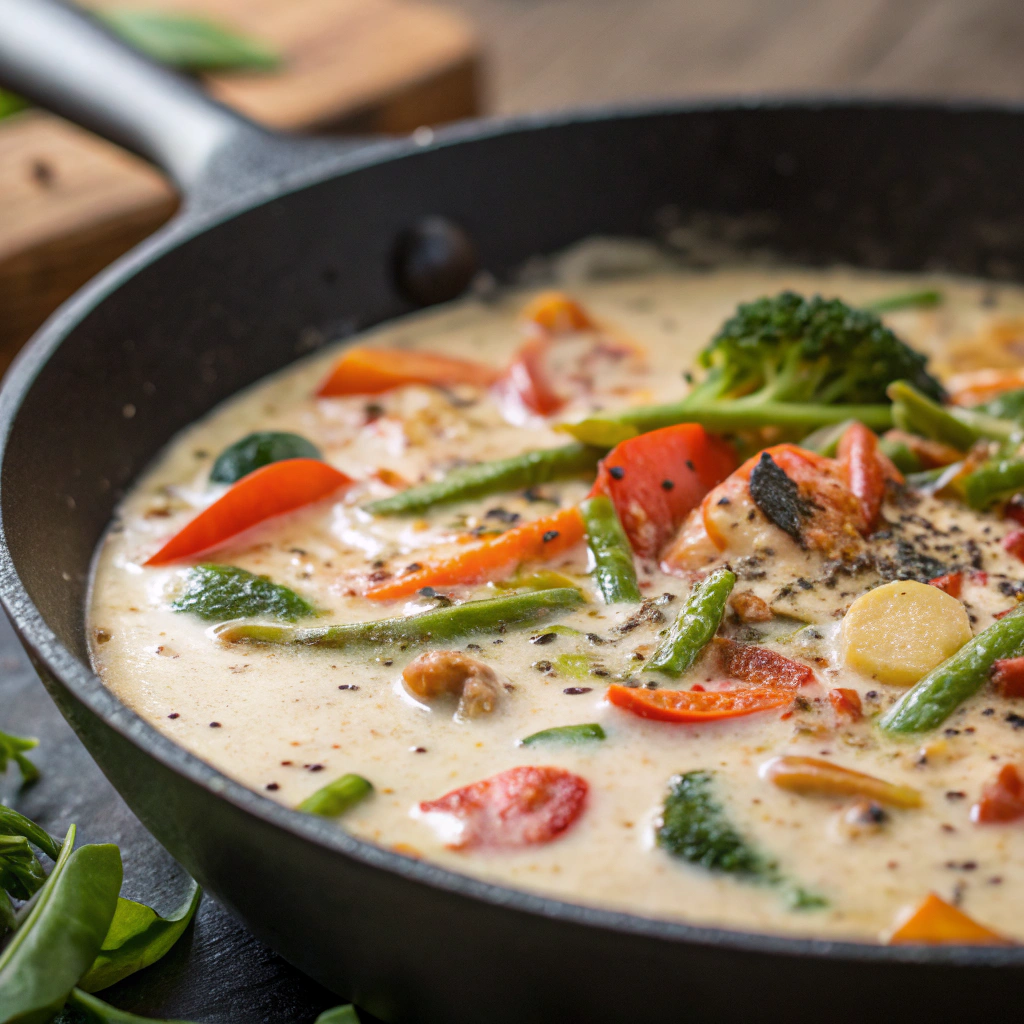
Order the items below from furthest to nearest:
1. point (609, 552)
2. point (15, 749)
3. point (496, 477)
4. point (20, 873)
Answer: point (496, 477), point (609, 552), point (15, 749), point (20, 873)

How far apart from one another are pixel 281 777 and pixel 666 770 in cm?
53

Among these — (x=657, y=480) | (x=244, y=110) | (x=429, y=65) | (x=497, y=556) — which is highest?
(x=429, y=65)

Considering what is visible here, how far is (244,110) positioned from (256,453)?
1.28 metres

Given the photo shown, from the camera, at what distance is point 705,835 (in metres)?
1.63

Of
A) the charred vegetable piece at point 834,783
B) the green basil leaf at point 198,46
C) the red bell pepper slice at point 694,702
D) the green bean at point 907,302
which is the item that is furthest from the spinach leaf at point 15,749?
the green basil leaf at point 198,46

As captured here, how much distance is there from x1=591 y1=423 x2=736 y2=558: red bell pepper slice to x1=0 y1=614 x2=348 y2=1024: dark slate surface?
3.06 feet

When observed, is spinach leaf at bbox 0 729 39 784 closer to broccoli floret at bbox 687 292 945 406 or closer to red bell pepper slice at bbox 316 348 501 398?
red bell pepper slice at bbox 316 348 501 398

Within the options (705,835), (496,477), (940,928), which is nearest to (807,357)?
(496,477)

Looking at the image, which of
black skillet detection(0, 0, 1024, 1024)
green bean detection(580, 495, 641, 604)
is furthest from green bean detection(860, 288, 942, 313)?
green bean detection(580, 495, 641, 604)

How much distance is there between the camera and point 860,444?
94.7 inches

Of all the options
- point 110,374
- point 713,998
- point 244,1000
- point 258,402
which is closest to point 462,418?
point 258,402

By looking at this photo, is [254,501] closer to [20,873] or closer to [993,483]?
[20,873]

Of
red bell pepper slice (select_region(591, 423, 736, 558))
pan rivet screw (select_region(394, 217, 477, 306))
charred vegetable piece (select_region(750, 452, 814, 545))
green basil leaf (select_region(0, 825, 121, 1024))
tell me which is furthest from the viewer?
pan rivet screw (select_region(394, 217, 477, 306))

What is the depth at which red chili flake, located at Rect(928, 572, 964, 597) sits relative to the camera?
211cm
